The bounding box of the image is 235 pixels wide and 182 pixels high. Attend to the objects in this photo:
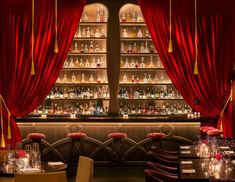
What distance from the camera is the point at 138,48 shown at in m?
12.5

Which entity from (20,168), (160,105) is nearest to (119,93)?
(160,105)

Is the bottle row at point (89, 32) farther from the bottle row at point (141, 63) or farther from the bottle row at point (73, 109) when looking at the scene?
the bottle row at point (73, 109)

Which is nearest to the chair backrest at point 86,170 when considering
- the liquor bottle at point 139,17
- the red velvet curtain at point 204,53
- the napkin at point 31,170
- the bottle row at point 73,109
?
the napkin at point 31,170

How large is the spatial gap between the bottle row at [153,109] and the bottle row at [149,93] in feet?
0.69

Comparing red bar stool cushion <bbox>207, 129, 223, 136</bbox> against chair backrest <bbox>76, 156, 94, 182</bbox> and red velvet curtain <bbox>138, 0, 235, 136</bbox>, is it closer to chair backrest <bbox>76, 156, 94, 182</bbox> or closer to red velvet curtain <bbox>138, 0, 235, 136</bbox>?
red velvet curtain <bbox>138, 0, 235, 136</bbox>

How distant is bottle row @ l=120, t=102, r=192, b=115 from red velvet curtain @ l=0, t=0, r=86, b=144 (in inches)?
74.4

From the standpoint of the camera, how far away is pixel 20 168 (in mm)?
6188

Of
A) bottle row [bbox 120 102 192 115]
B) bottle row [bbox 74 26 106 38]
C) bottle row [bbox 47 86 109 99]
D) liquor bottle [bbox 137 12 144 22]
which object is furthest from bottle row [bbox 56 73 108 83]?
liquor bottle [bbox 137 12 144 22]

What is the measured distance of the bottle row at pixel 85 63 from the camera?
485 inches

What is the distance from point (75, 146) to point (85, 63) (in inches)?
89.3

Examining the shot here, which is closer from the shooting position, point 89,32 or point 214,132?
point 214,132

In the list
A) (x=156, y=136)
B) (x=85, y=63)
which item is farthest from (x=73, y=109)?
(x=156, y=136)

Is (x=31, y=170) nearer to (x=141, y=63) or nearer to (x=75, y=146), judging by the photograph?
(x=75, y=146)

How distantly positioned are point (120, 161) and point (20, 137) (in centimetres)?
216
